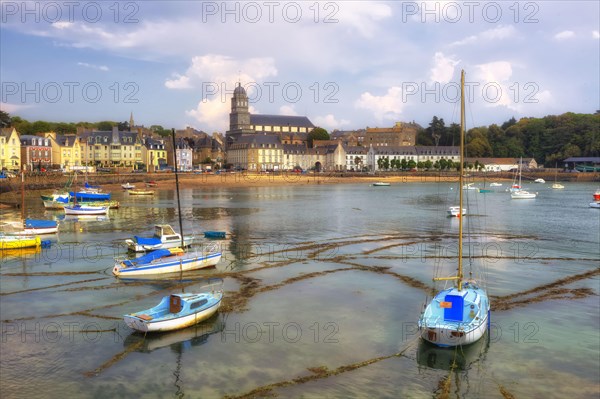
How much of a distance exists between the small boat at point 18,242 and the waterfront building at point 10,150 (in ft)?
264

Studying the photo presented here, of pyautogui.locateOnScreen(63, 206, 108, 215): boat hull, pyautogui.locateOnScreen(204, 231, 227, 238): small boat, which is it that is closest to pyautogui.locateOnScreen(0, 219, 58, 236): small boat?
pyautogui.locateOnScreen(204, 231, 227, 238): small boat

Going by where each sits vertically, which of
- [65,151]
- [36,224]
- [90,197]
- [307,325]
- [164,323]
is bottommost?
[307,325]

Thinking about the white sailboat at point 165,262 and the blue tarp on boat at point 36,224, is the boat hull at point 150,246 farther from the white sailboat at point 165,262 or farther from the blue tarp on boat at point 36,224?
the blue tarp on boat at point 36,224

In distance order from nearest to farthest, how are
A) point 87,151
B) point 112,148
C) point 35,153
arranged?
point 35,153 → point 87,151 → point 112,148

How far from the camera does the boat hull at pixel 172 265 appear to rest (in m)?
30.7

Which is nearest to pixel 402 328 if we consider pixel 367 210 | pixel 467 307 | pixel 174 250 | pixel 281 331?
pixel 467 307

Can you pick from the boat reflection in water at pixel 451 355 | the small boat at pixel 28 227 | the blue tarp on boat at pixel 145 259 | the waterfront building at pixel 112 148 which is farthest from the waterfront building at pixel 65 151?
the boat reflection in water at pixel 451 355

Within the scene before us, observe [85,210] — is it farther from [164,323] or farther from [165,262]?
[164,323]

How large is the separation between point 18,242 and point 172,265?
15.1 m

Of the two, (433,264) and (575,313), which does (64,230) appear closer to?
(433,264)

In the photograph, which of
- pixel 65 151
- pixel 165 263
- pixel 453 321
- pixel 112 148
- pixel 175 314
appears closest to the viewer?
pixel 453 321

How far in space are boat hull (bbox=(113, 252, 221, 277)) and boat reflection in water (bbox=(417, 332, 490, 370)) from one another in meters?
15.6

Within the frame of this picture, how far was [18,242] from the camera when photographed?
39219mm

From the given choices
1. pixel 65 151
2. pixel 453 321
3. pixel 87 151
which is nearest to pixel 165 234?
pixel 453 321
